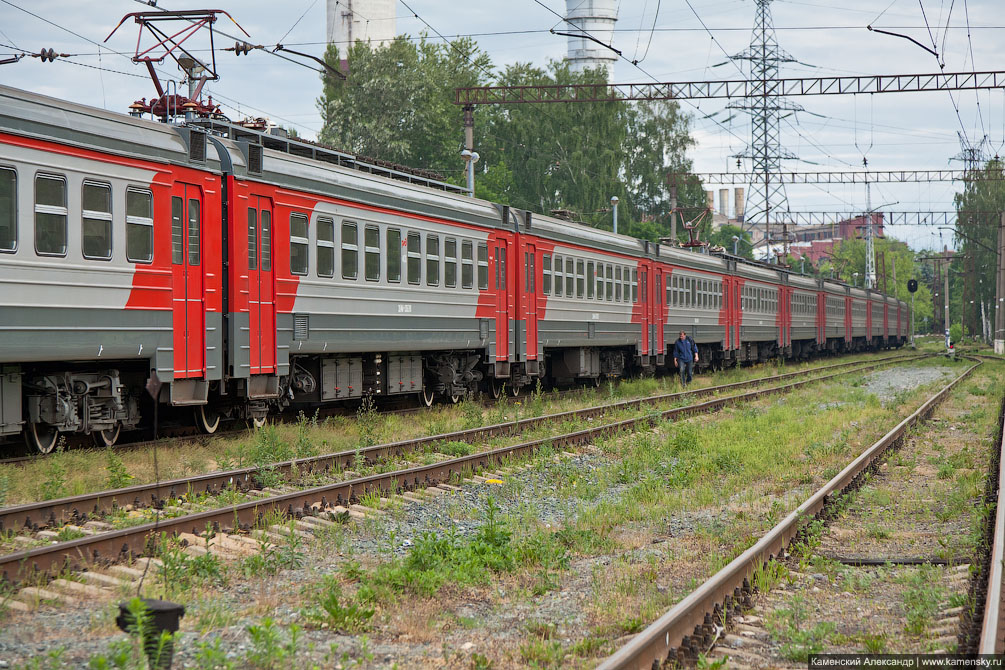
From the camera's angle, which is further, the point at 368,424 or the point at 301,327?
the point at 368,424

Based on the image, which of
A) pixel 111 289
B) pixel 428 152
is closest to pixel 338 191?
pixel 111 289

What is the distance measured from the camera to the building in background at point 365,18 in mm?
84250

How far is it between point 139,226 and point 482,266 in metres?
8.37

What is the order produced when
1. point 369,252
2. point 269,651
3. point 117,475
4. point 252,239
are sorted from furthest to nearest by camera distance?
1. point 369,252
2. point 252,239
3. point 117,475
4. point 269,651

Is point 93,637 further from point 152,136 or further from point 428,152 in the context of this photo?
point 428,152

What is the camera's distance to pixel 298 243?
1398cm

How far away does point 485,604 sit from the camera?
6.79 metres

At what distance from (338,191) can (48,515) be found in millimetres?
7392

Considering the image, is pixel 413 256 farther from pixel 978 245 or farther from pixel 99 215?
pixel 978 245

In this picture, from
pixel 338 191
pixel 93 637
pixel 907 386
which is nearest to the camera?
pixel 93 637

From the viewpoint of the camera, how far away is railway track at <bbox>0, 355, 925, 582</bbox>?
703 centimetres

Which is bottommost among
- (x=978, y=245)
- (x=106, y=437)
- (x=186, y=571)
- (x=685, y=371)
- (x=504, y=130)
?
(x=186, y=571)

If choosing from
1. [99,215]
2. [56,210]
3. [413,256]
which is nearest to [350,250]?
[413,256]

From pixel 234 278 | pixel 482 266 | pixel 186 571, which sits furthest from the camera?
pixel 482 266
